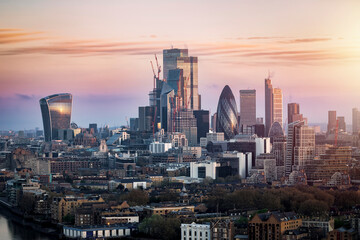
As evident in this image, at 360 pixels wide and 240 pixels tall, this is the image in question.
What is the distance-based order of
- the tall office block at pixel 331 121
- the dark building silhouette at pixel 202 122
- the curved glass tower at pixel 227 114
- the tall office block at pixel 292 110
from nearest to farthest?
the tall office block at pixel 331 121 → the tall office block at pixel 292 110 → the curved glass tower at pixel 227 114 → the dark building silhouette at pixel 202 122

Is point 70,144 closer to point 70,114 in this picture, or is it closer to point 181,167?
point 70,114

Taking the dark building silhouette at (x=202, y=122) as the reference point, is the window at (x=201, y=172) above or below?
below

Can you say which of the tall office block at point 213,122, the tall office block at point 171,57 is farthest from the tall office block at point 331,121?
the tall office block at point 171,57

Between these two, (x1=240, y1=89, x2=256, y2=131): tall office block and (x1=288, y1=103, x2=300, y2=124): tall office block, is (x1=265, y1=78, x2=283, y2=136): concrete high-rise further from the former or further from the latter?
(x1=288, y1=103, x2=300, y2=124): tall office block

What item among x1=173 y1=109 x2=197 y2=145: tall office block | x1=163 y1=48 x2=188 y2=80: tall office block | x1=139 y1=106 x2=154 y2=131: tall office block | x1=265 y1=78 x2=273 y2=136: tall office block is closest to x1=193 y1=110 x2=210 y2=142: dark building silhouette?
x1=173 y1=109 x2=197 y2=145: tall office block

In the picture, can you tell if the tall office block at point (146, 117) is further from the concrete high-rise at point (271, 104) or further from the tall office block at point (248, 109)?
the concrete high-rise at point (271, 104)

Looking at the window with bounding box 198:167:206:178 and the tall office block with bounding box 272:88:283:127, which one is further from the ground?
the tall office block with bounding box 272:88:283:127

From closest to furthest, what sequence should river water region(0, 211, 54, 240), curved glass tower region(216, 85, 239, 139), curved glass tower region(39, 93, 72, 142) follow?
river water region(0, 211, 54, 240) < curved glass tower region(216, 85, 239, 139) < curved glass tower region(39, 93, 72, 142)
